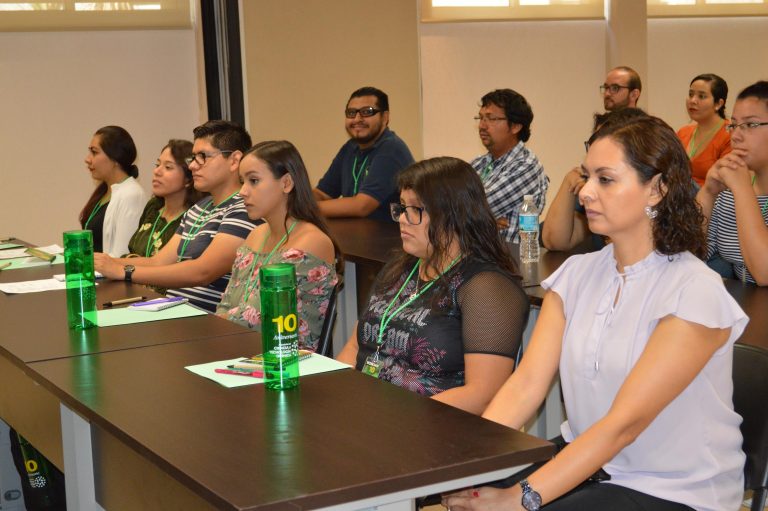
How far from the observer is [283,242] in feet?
9.95

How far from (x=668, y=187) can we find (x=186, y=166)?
2.59 m

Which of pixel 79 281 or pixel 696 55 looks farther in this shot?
pixel 696 55

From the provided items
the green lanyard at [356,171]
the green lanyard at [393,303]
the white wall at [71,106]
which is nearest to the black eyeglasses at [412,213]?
the green lanyard at [393,303]

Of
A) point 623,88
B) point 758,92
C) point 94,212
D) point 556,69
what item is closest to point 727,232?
point 758,92

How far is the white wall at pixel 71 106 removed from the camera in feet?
20.2

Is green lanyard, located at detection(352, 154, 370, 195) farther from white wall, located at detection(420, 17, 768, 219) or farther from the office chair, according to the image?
the office chair

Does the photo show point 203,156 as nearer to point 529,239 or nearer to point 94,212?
point 529,239

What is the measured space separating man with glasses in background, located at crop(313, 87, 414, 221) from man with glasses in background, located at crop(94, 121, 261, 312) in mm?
1248

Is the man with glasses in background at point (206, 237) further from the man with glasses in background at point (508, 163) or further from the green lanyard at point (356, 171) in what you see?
the green lanyard at point (356, 171)

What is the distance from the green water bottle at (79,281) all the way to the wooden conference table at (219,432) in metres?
0.06

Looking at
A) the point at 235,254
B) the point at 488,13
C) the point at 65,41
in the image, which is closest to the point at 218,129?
the point at 235,254

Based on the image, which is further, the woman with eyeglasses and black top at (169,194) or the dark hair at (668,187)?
the woman with eyeglasses and black top at (169,194)

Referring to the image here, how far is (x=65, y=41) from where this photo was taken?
6.24 meters

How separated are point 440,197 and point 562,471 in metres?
0.83
